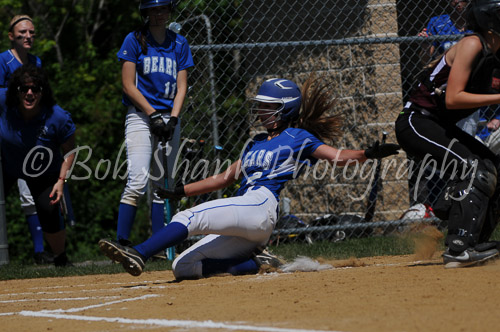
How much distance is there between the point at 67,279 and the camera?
6438mm

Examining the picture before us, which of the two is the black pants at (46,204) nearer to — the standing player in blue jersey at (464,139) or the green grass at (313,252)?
the green grass at (313,252)

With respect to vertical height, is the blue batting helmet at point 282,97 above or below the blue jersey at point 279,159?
above

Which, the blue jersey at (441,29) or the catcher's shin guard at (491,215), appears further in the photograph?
the blue jersey at (441,29)

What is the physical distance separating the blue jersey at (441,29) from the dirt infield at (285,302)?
131 inches

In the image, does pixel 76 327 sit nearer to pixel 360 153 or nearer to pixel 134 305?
pixel 134 305

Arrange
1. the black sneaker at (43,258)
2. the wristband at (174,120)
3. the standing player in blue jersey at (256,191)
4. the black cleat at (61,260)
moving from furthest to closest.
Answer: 1. the black sneaker at (43,258)
2. the black cleat at (61,260)
3. the wristband at (174,120)
4. the standing player in blue jersey at (256,191)

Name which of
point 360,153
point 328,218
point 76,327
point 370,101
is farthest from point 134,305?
point 370,101

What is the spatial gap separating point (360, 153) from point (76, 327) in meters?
2.31

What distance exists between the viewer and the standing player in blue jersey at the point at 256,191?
5.28 meters

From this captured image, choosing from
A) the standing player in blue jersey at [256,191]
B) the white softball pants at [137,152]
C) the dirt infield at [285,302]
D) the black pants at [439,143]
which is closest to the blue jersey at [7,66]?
the white softball pants at [137,152]

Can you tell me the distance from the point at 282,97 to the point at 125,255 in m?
1.59

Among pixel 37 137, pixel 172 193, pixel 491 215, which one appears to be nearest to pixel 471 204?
pixel 491 215

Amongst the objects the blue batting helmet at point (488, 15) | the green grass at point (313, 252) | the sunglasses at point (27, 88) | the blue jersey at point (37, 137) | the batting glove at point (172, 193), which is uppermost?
the blue batting helmet at point (488, 15)

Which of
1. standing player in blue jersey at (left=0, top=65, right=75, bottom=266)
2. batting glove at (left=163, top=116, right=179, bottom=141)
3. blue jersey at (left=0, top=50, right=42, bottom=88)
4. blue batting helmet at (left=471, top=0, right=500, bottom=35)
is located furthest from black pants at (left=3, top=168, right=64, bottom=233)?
blue batting helmet at (left=471, top=0, right=500, bottom=35)
